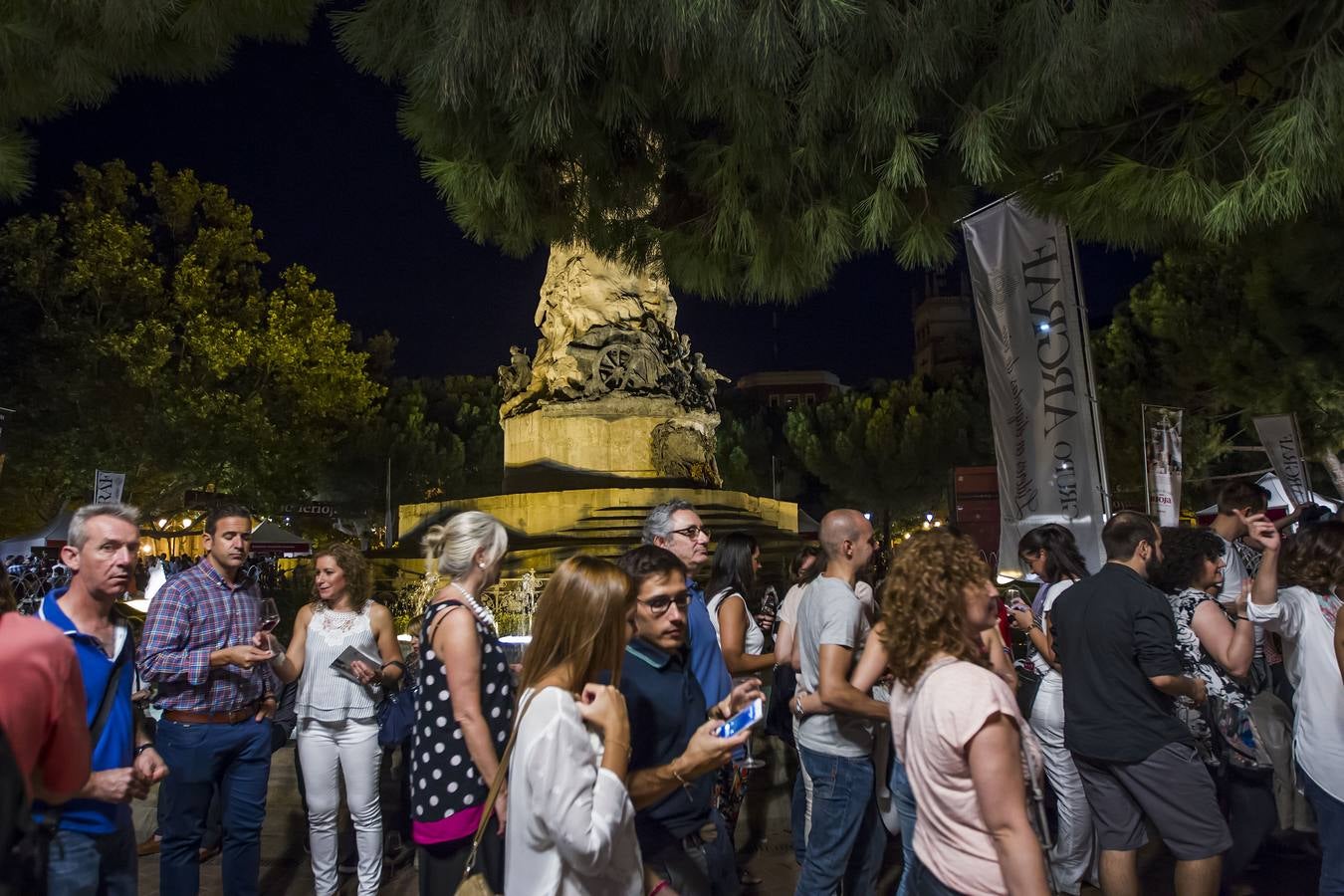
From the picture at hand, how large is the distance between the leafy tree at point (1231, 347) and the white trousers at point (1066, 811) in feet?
15.4

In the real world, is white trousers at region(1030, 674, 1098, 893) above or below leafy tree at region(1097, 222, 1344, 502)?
below

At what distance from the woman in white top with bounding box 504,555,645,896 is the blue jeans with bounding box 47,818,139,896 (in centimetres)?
141

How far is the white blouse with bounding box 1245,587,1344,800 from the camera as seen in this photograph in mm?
3809

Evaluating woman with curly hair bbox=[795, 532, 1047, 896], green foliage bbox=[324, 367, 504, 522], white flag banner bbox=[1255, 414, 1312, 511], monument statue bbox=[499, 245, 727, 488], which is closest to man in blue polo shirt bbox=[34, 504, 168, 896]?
woman with curly hair bbox=[795, 532, 1047, 896]

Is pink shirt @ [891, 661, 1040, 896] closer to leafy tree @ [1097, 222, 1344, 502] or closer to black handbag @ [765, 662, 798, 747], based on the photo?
black handbag @ [765, 662, 798, 747]

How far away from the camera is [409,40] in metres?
4.26

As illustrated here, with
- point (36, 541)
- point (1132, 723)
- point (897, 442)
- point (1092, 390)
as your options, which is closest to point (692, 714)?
point (1132, 723)

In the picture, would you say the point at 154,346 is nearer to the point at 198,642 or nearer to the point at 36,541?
the point at 36,541

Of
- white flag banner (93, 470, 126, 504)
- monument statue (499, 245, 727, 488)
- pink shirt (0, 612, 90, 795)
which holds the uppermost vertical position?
monument statue (499, 245, 727, 488)

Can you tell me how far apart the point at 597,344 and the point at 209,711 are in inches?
514

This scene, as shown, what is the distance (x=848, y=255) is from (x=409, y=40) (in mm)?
2060

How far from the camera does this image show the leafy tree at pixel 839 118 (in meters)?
3.79

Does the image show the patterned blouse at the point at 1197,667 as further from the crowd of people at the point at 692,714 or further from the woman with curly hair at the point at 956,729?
the woman with curly hair at the point at 956,729

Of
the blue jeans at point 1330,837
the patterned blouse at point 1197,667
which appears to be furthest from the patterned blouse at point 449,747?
the patterned blouse at point 1197,667
